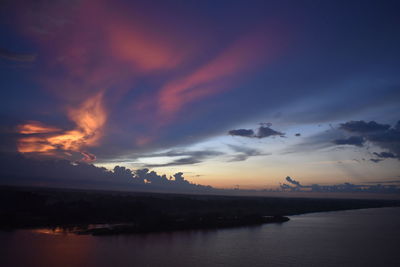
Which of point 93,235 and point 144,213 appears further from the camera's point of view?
point 144,213

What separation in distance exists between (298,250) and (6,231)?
120 feet

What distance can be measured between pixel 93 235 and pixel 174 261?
15510 millimetres

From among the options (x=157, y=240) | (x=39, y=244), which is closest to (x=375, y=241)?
(x=157, y=240)

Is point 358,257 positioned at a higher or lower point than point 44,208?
lower

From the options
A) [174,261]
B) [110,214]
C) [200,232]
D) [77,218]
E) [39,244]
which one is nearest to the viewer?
[174,261]

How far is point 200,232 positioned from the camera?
4531 centimetres

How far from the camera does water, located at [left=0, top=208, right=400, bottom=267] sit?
28422 millimetres

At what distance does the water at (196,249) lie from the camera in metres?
28.4

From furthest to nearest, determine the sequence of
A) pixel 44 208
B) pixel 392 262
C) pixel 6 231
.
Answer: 1. pixel 44 208
2. pixel 6 231
3. pixel 392 262

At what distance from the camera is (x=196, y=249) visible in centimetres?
3369

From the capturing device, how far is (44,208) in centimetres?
6278

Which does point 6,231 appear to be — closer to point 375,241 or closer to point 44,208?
point 44,208

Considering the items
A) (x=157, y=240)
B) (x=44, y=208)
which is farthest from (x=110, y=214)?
(x=157, y=240)

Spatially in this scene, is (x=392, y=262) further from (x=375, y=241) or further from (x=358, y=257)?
(x=375, y=241)
